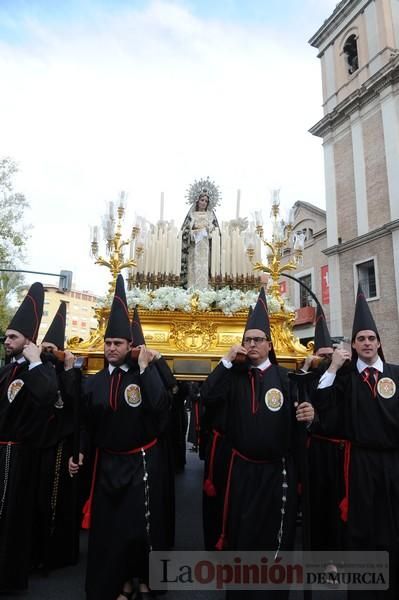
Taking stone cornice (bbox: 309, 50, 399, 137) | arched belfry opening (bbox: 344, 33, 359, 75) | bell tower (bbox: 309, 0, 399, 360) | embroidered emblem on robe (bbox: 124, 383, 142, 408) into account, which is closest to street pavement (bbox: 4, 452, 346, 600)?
embroidered emblem on robe (bbox: 124, 383, 142, 408)

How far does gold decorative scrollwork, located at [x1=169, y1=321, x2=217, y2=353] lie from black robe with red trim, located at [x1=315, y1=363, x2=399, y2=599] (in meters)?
2.25

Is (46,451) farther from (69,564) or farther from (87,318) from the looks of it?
(87,318)

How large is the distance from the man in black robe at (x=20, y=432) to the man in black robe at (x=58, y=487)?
1.01 feet

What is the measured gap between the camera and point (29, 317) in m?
3.39

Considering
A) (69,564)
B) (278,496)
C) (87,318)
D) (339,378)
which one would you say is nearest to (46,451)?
(69,564)

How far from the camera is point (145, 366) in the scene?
3.21m

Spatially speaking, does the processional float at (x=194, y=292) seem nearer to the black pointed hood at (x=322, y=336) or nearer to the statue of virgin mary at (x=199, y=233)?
the statue of virgin mary at (x=199, y=233)

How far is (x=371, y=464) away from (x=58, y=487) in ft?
9.52

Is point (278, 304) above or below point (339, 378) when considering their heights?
above

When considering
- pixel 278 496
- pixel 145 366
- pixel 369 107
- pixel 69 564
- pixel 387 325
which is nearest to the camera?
pixel 278 496

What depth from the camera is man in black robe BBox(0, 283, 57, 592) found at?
3111 millimetres

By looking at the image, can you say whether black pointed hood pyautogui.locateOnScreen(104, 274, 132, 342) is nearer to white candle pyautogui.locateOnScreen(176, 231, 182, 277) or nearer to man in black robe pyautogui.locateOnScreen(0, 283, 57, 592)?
man in black robe pyautogui.locateOnScreen(0, 283, 57, 592)

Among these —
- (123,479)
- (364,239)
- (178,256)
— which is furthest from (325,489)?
(364,239)

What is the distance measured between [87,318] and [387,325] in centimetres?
5027
